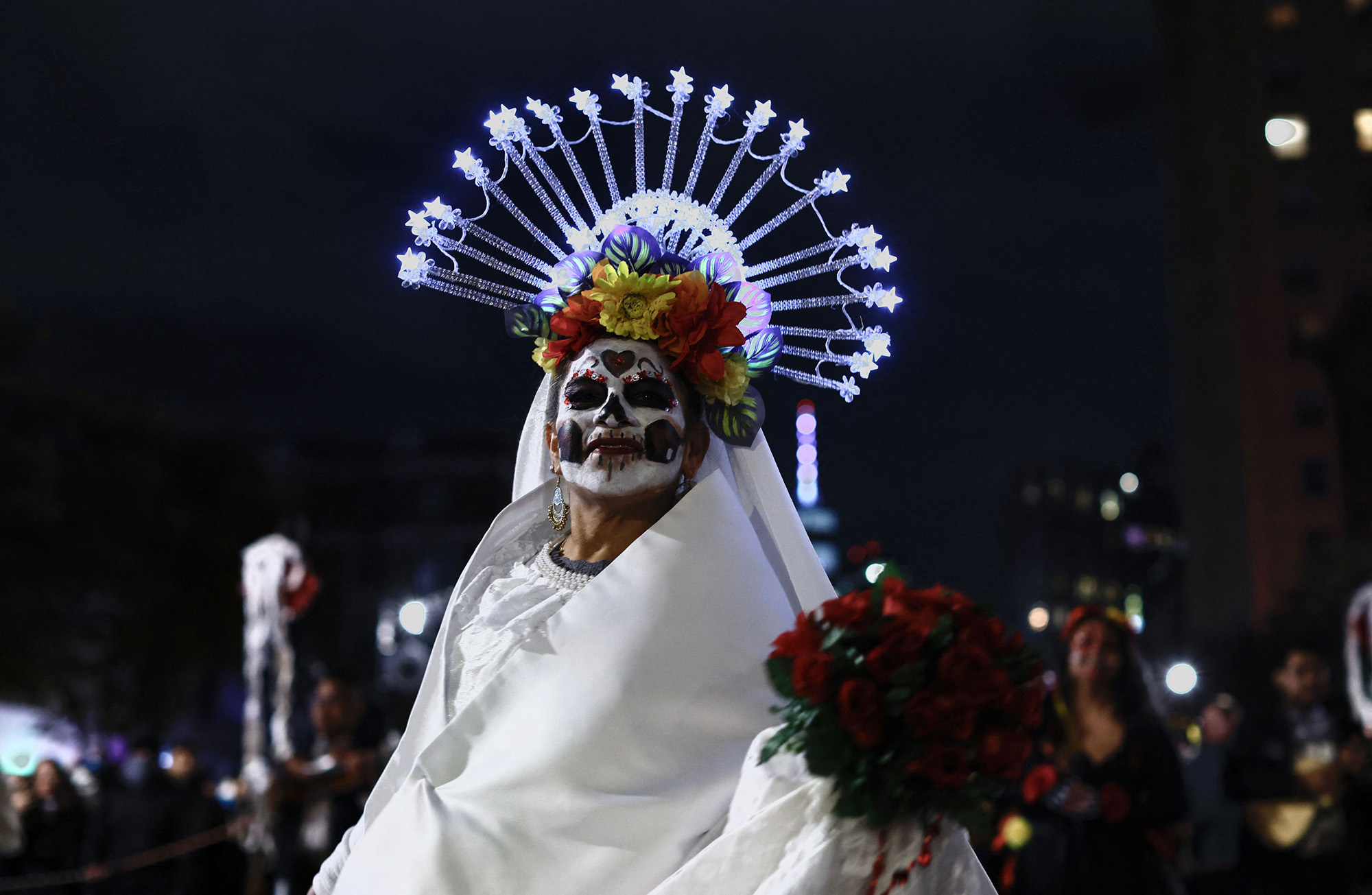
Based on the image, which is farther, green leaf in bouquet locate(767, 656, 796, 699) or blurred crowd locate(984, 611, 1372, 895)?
blurred crowd locate(984, 611, 1372, 895)

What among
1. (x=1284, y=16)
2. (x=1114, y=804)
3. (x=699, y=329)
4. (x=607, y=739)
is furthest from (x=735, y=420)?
(x=1284, y=16)

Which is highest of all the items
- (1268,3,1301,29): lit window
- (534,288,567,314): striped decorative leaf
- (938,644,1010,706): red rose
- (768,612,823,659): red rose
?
(1268,3,1301,29): lit window

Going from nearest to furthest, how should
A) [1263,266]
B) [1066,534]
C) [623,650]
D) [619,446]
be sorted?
1. [623,650]
2. [619,446]
3. [1263,266]
4. [1066,534]

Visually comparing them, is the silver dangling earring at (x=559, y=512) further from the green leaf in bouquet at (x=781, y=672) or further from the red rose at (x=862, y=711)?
the red rose at (x=862, y=711)

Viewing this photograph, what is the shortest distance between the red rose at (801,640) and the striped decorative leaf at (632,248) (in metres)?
1.29

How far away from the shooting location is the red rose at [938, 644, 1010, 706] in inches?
89.4

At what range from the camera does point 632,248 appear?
3486mm

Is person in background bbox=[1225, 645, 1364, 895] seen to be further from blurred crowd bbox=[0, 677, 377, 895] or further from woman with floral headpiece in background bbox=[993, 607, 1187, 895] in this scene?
blurred crowd bbox=[0, 677, 377, 895]

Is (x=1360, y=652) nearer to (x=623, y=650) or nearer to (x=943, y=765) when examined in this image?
(x=623, y=650)

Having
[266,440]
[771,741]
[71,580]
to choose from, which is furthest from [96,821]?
[266,440]

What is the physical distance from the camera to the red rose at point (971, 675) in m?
2.27

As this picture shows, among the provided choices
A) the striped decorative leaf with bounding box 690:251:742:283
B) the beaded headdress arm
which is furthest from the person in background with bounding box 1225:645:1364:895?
the striped decorative leaf with bounding box 690:251:742:283

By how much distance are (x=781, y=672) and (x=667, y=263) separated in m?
1.35

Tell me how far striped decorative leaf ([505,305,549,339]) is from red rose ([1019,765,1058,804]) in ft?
8.86
